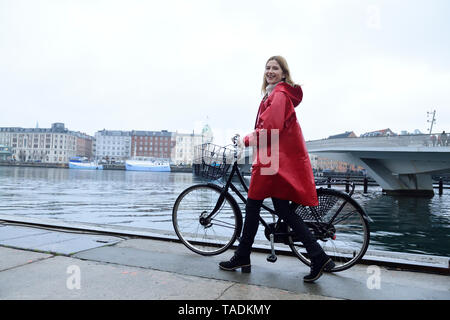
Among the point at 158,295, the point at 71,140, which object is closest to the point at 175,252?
the point at 158,295

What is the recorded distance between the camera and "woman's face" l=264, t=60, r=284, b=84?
10.6 feet

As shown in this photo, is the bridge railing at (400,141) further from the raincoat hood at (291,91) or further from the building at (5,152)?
the building at (5,152)

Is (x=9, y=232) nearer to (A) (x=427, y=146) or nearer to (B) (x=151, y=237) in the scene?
(B) (x=151, y=237)

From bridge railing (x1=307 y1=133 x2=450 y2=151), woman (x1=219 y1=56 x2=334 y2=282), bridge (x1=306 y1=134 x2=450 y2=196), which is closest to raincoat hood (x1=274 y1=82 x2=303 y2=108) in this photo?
woman (x1=219 y1=56 x2=334 y2=282)

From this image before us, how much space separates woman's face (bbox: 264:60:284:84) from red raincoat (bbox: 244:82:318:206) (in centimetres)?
17

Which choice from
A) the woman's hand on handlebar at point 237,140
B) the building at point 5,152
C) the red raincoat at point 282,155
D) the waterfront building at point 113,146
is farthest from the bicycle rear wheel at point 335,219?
the building at point 5,152

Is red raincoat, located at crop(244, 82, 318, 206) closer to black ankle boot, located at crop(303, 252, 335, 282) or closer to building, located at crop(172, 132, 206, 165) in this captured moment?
black ankle boot, located at crop(303, 252, 335, 282)

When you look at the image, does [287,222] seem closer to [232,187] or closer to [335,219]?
[335,219]

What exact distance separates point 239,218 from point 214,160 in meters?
0.65

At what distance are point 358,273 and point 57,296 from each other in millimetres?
2515

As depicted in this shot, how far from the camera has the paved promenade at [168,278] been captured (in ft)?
8.46

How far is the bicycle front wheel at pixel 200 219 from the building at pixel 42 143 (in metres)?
149
